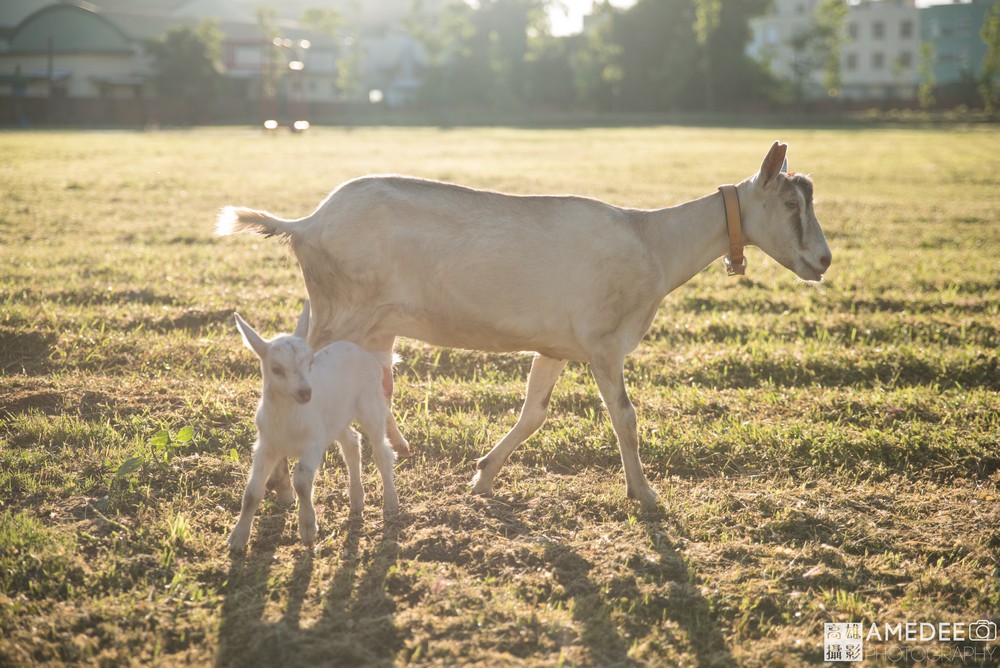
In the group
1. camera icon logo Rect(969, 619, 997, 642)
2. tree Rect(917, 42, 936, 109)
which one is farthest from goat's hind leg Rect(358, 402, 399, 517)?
tree Rect(917, 42, 936, 109)

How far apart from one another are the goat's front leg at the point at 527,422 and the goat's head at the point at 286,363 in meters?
1.35

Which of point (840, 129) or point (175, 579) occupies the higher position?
point (840, 129)

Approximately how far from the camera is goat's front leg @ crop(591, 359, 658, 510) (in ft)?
17.3

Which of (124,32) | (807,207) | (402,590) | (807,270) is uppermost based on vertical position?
(124,32)

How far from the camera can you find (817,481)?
5.64m

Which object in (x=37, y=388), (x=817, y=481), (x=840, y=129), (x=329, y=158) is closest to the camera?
(x=817, y=481)

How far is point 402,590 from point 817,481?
276 cm

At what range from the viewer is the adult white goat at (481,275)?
5246 mm

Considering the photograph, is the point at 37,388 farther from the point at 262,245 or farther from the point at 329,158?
the point at 329,158

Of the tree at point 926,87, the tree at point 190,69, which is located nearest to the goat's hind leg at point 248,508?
the tree at point 190,69

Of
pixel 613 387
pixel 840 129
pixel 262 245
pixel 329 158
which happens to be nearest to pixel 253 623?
pixel 613 387

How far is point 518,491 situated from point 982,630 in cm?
244

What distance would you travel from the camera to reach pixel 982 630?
4082mm

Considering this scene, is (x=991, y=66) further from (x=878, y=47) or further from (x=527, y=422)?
(x=527, y=422)
